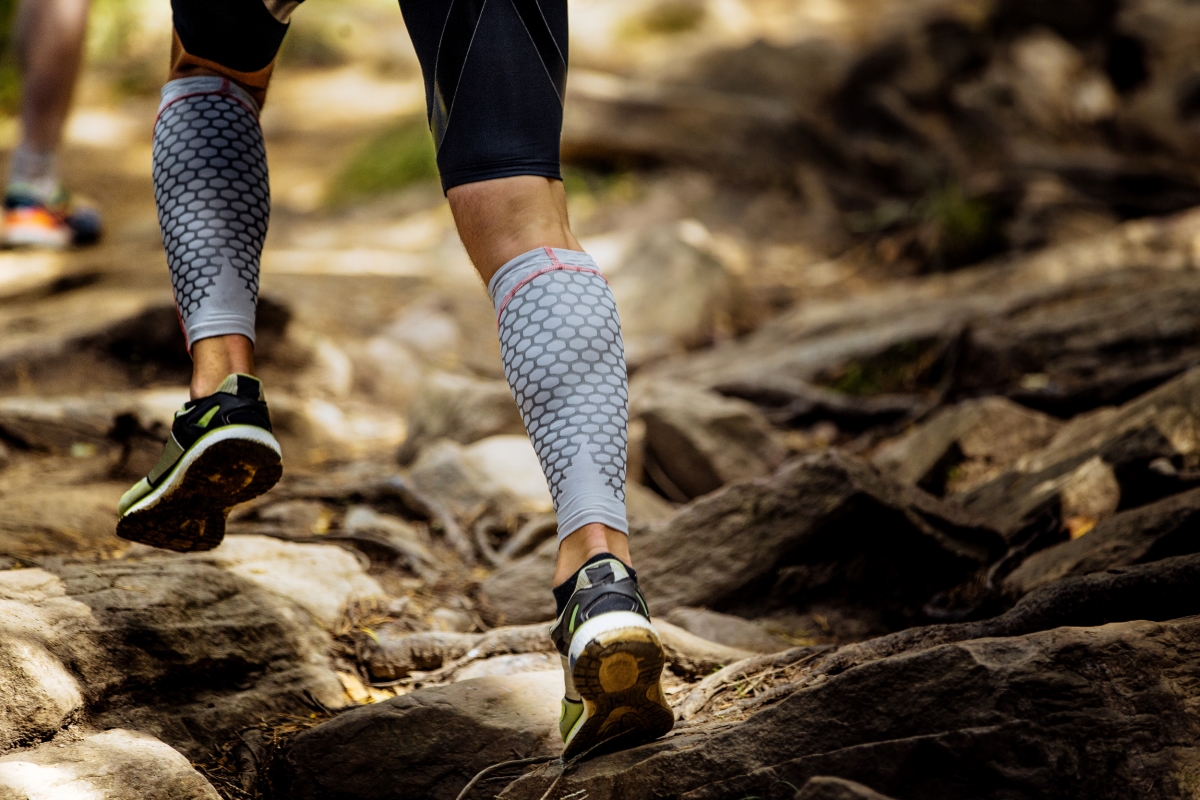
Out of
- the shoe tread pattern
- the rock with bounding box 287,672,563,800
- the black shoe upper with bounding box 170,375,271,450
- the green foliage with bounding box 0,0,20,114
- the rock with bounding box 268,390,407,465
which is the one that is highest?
the green foliage with bounding box 0,0,20,114

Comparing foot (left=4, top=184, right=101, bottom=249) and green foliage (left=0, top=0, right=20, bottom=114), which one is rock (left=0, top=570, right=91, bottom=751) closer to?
foot (left=4, top=184, right=101, bottom=249)

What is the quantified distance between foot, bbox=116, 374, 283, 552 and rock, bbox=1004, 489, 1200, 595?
1563 mm

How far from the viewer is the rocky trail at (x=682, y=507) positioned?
59.2 inches

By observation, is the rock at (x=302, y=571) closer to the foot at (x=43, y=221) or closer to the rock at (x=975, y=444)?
the rock at (x=975, y=444)

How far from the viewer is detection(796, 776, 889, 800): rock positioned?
4.15ft

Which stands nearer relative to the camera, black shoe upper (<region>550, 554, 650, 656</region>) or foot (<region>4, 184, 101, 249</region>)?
black shoe upper (<region>550, 554, 650, 656</region>)

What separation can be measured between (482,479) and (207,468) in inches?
64.6

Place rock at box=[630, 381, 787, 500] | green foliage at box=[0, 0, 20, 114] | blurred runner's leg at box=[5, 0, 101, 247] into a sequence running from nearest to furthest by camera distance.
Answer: rock at box=[630, 381, 787, 500] < blurred runner's leg at box=[5, 0, 101, 247] < green foliage at box=[0, 0, 20, 114]

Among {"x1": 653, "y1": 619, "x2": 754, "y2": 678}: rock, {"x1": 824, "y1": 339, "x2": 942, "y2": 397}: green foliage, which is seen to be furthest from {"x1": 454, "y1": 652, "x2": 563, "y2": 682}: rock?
{"x1": 824, "y1": 339, "x2": 942, "y2": 397}: green foliage

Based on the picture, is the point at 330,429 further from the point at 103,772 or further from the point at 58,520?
the point at 103,772

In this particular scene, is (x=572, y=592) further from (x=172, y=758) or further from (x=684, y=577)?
(x=684, y=577)

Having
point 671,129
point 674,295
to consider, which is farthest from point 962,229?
point 671,129

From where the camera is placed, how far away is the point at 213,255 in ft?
6.17

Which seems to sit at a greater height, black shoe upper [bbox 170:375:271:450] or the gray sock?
the gray sock
